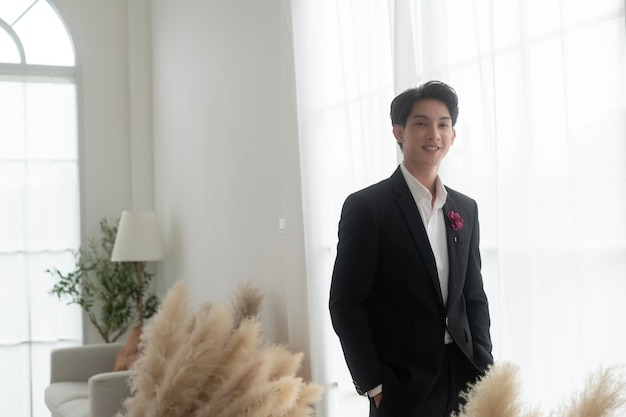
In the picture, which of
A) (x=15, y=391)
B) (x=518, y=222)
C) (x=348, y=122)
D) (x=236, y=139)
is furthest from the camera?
(x=15, y=391)

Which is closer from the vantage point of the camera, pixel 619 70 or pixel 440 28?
pixel 619 70

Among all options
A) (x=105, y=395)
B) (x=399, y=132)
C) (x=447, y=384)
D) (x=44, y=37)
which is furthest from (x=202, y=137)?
(x=447, y=384)

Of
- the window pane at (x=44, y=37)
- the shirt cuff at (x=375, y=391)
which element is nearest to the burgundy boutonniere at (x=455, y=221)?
the shirt cuff at (x=375, y=391)

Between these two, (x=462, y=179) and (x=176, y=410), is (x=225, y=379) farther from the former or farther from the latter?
(x=462, y=179)

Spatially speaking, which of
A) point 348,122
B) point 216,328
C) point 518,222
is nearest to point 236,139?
point 348,122

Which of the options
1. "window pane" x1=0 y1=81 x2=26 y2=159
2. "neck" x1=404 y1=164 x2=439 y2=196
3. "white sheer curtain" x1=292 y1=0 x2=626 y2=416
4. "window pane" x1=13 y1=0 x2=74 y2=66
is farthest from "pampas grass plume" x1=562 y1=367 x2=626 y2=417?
"window pane" x1=13 y1=0 x2=74 y2=66

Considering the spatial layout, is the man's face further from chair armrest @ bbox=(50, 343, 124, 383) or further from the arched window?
the arched window

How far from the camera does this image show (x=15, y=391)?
6449 millimetres

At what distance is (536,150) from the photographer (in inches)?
83.8

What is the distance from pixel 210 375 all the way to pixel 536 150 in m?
1.56

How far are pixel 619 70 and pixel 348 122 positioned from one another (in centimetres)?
147

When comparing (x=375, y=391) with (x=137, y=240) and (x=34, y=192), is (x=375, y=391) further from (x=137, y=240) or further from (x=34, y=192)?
(x=34, y=192)

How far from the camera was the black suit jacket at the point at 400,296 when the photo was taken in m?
1.97

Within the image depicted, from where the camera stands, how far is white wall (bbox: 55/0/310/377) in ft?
13.4
